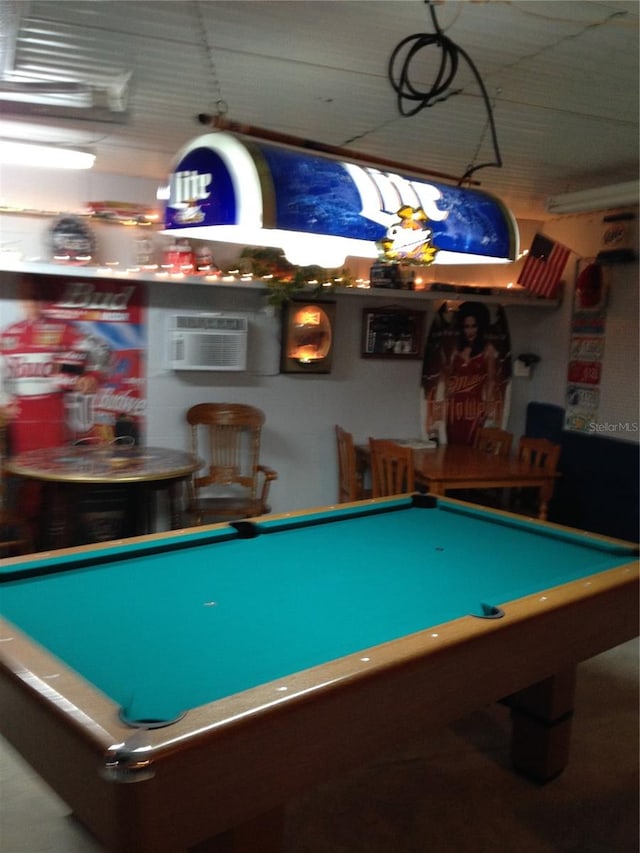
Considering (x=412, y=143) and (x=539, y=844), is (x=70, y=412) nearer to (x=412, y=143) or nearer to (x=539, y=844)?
(x=412, y=143)

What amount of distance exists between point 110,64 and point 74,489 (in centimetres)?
201

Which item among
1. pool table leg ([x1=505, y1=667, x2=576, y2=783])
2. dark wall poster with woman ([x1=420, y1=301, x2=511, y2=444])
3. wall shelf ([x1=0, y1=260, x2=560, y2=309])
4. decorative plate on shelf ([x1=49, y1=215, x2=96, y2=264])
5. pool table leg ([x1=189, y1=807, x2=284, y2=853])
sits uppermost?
decorative plate on shelf ([x1=49, y1=215, x2=96, y2=264])

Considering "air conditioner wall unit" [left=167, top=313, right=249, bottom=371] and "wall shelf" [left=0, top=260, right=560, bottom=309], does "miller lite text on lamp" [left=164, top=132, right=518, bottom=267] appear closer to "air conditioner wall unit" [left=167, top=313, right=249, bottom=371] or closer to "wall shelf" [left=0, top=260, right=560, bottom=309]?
"wall shelf" [left=0, top=260, right=560, bottom=309]

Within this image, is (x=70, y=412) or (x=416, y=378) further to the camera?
(x=416, y=378)

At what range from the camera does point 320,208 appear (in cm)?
234

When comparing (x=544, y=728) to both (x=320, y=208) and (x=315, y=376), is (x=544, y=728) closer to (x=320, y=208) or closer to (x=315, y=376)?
(x=320, y=208)

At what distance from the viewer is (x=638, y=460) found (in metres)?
4.96

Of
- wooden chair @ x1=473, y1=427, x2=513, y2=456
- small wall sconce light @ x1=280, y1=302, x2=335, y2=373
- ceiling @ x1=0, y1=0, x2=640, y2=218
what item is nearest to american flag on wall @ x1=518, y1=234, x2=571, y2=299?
ceiling @ x1=0, y1=0, x2=640, y2=218

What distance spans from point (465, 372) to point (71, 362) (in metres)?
3.08

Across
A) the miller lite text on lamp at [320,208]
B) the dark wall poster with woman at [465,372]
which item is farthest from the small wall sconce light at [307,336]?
the miller lite text on lamp at [320,208]

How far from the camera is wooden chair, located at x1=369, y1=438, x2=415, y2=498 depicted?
4398 mm

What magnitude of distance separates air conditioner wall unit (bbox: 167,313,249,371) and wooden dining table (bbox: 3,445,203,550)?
0.81 meters

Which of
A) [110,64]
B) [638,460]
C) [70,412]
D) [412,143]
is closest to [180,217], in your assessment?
[110,64]

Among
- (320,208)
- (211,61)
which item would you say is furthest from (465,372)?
(320,208)
